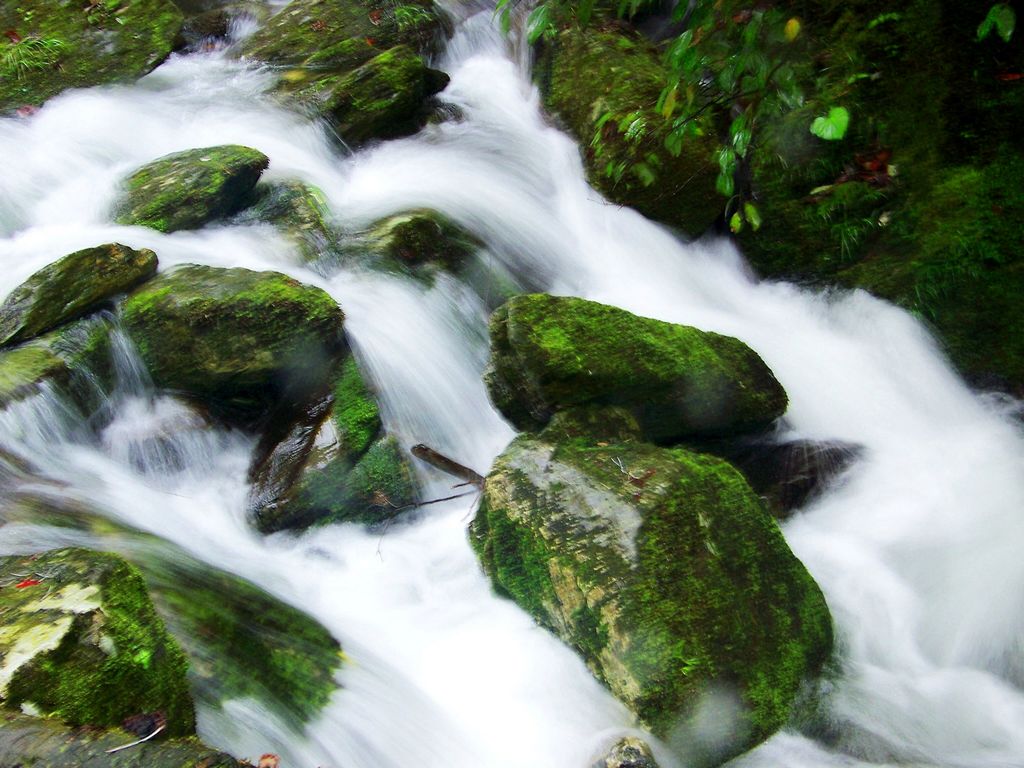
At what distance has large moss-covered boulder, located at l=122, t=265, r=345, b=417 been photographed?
4828mm

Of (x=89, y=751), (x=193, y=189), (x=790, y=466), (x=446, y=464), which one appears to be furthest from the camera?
(x=193, y=189)

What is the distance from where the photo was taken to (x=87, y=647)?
238 cm

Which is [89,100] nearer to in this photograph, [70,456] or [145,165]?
[145,165]

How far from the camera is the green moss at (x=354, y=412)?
4828 millimetres

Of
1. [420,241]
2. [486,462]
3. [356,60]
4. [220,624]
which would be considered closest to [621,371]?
[486,462]

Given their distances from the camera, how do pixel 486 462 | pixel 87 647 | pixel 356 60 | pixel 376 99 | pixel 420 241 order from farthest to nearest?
pixel 356 60, pixel 376 99, pixel 420 241, pixel 486 462, pixel 87 647

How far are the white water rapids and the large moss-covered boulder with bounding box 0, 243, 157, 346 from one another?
530mm

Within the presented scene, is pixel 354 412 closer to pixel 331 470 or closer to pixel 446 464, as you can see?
pixel 331 470

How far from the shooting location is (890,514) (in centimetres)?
456

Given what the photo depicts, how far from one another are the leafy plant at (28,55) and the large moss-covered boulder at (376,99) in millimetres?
2882

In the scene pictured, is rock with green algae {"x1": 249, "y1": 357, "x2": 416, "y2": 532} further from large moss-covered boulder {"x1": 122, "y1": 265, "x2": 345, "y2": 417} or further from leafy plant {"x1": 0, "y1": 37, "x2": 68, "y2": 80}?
leafy plant {"x1": 0, "y1": 37, "x2": 68, "y2": 80}

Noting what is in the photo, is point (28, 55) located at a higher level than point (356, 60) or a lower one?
lower

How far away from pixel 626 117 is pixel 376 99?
8.57 feet

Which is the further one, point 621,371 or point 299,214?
point 299,214
